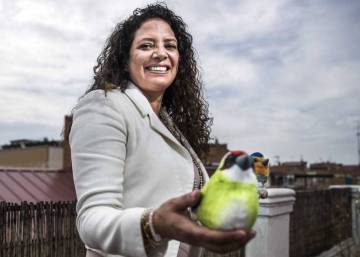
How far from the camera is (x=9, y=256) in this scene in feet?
16.1

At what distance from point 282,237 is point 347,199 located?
5.77 m

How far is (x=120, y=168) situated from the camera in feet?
4.38

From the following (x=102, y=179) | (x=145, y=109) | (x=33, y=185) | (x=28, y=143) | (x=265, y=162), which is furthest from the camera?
(x=28, y=143)

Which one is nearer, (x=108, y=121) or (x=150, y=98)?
(x=108, y=121)

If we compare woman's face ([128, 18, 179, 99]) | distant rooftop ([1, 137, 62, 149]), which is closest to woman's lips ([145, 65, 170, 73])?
woman's face ([128, 18, 179, 99])

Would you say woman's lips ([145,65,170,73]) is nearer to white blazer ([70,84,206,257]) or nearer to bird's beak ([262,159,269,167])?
white blazer ([70,84,206,257])

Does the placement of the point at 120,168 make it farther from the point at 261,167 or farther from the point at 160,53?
the point at 261,167

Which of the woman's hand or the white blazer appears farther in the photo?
the white blazer

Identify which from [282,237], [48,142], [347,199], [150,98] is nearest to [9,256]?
[282,237]

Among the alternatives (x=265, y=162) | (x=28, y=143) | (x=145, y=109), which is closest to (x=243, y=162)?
(x=145, y=109)

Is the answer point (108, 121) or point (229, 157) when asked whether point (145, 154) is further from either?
point (229, 157)

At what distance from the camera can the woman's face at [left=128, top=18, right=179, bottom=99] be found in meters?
1.61

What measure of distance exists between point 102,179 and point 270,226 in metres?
3.77

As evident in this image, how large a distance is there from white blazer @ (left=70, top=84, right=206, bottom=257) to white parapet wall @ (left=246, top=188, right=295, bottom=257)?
3176mm
